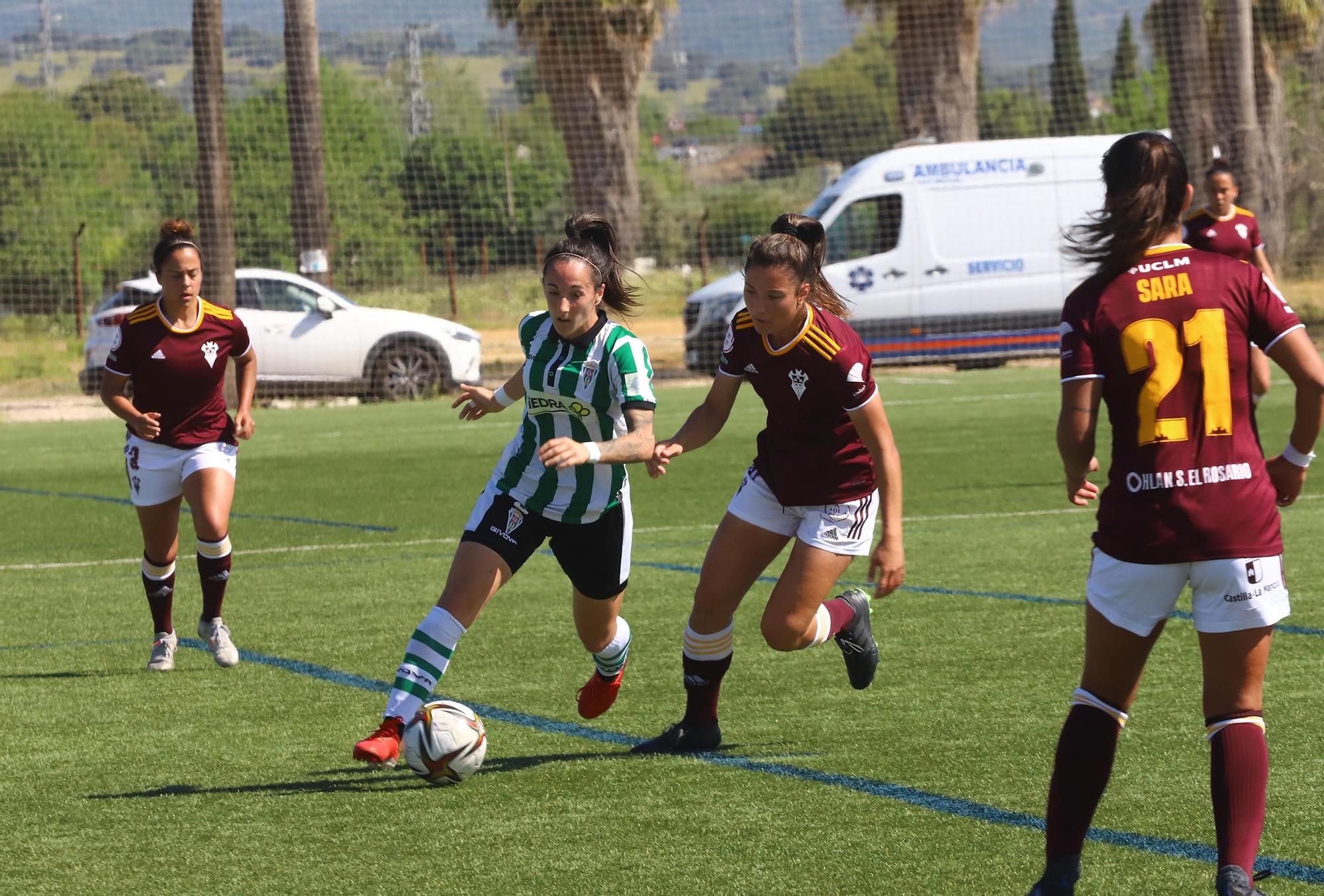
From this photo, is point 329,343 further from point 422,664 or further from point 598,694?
point 422,664

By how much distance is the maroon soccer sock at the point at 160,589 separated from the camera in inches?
319

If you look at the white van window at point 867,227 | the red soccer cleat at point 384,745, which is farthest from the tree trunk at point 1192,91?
the red soccer cleat at point 384,745

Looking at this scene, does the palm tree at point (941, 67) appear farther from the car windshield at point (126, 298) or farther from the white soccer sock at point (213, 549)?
the white soccer sock at point (213, 549)

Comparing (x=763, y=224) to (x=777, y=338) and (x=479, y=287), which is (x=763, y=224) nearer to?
(x=479, y=287)

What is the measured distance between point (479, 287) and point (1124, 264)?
30.2 m

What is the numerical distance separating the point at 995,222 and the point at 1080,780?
73.1 feet

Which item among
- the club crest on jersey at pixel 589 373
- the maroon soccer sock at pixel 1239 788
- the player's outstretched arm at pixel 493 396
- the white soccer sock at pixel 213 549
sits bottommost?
the white soccer sock at pixel 213 549

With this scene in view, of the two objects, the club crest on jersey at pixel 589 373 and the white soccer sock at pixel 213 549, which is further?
the white soccer sock at pixel 213 549

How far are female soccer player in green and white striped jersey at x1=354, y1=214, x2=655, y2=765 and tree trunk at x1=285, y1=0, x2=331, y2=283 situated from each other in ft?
68.2

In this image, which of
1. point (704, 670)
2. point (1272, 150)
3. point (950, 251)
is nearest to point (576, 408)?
point (704, 670)

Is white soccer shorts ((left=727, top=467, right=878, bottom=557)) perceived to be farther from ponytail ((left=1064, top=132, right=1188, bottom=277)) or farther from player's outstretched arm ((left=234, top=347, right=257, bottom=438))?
player's outstretched arm ((left=234, top=347, right=257, bottom=438))

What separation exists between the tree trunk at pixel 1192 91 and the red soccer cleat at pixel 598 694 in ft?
78.5

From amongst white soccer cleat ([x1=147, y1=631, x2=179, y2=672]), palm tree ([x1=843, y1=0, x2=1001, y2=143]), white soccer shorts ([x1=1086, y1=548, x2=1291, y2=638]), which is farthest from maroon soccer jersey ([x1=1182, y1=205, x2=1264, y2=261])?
palm tree ([x1=843, y1=0, x2=1001, y2=143])

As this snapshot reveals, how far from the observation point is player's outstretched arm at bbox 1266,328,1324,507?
416 cm
